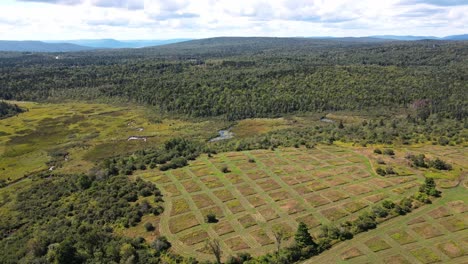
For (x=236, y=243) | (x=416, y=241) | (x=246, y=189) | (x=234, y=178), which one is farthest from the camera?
(x=234, y=178)

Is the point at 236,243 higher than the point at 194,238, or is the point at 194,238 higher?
the point at 236,243

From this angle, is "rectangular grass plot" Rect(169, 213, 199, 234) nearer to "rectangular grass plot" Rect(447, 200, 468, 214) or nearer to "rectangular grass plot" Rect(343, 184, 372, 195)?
"rectangular grass plot" Rect(343, 184, 372, 195)

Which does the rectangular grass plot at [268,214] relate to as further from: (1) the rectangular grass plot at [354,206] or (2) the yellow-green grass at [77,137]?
(2) the yellow-green grass at [77,137]

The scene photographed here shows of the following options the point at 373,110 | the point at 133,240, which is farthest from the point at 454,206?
the point at 373,110

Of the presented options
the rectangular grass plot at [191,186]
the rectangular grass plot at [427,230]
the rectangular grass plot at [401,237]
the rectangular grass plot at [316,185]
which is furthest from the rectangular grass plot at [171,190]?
the rectangular grass plot at [427,230]

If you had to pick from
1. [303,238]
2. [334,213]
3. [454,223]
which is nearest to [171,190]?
[303,238]

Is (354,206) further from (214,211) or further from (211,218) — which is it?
(211,218)

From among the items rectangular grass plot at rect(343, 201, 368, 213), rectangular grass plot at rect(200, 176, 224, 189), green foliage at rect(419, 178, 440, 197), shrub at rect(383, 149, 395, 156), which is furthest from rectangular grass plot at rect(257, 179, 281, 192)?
shrub at rect(383, 149, 395, 156)

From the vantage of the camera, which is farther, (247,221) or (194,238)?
(247,221)
